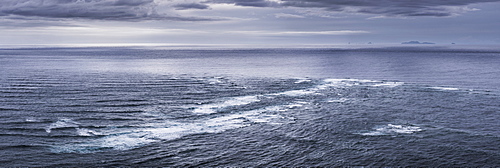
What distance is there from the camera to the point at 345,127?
140 feet

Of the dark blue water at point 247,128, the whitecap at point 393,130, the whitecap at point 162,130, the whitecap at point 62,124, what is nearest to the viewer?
the dark blue water at point 247,128

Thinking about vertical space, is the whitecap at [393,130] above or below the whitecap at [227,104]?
above

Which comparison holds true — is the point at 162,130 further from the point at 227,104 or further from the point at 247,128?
the point at 227,104

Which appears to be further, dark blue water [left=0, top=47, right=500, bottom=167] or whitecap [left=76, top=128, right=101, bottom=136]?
whitecap [left=76, top=128, right=101, bottom=136]

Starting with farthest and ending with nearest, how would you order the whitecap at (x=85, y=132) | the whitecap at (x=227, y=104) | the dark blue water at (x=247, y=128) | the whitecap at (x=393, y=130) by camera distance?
the whitecap at (x=227, y=104) < the whitecap at (x=393, y=130) < the whitecap at (x=85, y=132) < the dark blue water at (x=247, y=128)

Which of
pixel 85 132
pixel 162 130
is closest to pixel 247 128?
pixel 162 130

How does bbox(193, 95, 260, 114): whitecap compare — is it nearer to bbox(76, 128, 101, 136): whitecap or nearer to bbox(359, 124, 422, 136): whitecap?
bbox(76, 128, 101, 136): whitecap

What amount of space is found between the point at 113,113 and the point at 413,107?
40.0 m

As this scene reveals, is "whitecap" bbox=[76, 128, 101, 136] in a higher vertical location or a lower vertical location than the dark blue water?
higher

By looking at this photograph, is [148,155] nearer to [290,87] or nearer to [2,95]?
[2,95]

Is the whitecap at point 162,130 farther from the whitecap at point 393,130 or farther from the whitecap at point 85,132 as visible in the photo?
the whitecap at point 393,130

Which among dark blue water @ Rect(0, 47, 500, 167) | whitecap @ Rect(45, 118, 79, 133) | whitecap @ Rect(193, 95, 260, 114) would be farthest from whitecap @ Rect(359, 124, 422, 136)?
whitecap @ Rect(45, 118, 79, 133)

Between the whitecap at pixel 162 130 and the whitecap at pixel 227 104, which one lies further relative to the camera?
the whitecap at pixel 227 104

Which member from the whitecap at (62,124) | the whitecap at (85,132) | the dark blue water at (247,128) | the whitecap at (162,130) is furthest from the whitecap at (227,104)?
the whitecap at (62,124)
